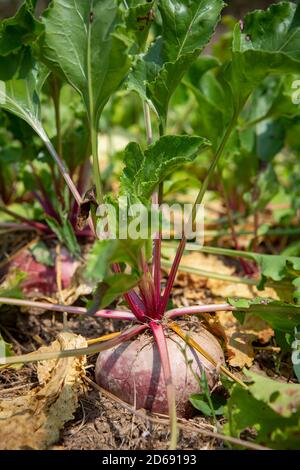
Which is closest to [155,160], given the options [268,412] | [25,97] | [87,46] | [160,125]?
[160,125]

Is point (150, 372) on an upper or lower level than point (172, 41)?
lower

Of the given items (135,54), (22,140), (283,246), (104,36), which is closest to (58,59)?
(104,36)

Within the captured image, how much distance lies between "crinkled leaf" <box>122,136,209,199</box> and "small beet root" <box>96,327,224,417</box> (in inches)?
14.7

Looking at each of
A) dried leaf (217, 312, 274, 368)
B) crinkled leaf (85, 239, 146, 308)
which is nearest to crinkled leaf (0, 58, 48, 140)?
crinkled leaf (85, 239, 146, 308)

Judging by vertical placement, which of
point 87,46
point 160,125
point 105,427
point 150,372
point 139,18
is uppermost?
point 139,18

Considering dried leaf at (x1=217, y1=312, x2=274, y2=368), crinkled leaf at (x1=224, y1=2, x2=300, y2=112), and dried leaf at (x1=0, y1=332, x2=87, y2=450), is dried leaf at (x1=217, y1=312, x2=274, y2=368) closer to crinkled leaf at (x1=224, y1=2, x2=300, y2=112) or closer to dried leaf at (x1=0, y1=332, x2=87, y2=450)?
dried leaf at (x1=0, y1=332, x2=87, y2=450)

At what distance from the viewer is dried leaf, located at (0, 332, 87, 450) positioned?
1.20 m

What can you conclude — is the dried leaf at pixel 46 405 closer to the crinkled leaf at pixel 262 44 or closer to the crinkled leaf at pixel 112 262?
the crinkled leaf at pixel 112 262

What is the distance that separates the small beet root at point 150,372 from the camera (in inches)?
52.3

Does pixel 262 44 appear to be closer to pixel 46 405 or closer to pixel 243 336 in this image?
pixel 243 336

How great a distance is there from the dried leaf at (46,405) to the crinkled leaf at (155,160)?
0.43 m

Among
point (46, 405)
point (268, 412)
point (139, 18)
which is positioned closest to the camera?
point (268, 412)

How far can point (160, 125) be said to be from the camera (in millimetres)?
1479

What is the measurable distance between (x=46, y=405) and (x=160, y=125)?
2.47 feet
